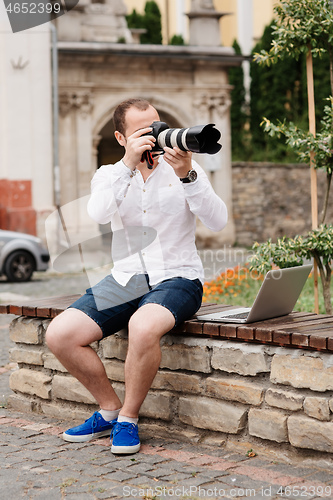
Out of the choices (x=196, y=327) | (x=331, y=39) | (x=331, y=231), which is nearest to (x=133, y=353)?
(x=196, y=327)

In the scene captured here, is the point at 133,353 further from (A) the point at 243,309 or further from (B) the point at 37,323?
(B) the point at 37,323

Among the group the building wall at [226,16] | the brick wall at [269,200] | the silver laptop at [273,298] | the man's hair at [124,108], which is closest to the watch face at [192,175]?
the man's hair at [124,108]

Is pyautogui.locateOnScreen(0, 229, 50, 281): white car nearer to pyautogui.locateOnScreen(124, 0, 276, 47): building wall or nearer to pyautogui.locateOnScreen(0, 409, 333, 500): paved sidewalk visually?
pyautogui.locateOnScreen(0, 409, 333, 500): paved sidewalk

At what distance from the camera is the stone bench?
3455 millimetres

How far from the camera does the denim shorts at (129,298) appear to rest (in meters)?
3.88

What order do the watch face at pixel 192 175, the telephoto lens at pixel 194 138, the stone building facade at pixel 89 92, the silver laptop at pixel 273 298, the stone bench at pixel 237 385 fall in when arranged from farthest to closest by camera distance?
the stone building facade at pixel 89 92
the watch face at pixel 192 175
the silver laptop at pixel 273 298
the telephoto lens at pixel 194 138
the stone bench at pixel 237 385

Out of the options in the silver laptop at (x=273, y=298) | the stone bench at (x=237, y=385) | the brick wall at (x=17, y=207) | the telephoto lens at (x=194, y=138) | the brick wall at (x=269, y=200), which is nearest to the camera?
the stone bench at (x=237, y=385)

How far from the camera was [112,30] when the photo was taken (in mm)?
21000

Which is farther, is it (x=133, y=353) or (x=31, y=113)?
(x=31, y=113)

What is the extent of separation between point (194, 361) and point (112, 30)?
18.2 meters

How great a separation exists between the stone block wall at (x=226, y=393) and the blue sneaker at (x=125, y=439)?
32cm

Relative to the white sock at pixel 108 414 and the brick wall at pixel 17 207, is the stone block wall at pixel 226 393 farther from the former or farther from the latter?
the brick wall at pixel 17 207

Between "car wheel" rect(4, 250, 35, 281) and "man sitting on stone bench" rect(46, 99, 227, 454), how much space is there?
30.7 ft

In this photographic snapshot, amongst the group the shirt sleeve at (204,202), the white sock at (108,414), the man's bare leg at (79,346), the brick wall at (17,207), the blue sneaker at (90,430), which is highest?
the brick wall at (17,207)
